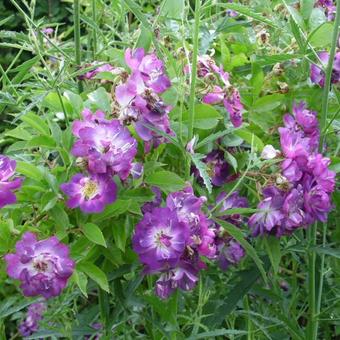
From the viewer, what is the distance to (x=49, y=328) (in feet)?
4.67

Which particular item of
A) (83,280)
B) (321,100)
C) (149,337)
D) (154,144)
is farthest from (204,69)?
(149,337)

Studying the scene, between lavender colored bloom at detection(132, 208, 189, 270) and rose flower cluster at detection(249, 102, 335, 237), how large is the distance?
15 centimetres

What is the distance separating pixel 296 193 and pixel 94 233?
0.29 meters

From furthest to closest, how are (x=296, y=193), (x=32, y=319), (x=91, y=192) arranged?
(x=32, y=319), (x=296, y=193), (x=91, y=192)

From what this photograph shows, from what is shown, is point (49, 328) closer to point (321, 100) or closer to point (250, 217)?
point (250, 217)

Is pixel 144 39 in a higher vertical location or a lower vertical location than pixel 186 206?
higher

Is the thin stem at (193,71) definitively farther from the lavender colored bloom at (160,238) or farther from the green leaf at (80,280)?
the green leaf at (80,280)

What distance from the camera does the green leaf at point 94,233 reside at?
3.21ft

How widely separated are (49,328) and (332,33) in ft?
2.42

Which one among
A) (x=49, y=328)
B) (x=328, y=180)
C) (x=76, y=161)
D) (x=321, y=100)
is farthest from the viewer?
(x=49, y=328)

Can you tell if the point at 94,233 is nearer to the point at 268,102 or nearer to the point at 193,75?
the point at 193,75

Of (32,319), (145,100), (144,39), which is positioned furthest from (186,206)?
(32,319)

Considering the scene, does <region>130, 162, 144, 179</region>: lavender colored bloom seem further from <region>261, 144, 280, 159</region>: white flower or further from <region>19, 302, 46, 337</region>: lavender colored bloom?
<region>19, 302, 46, 337</region>: lavender colored bloom

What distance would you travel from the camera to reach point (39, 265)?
0.97m
